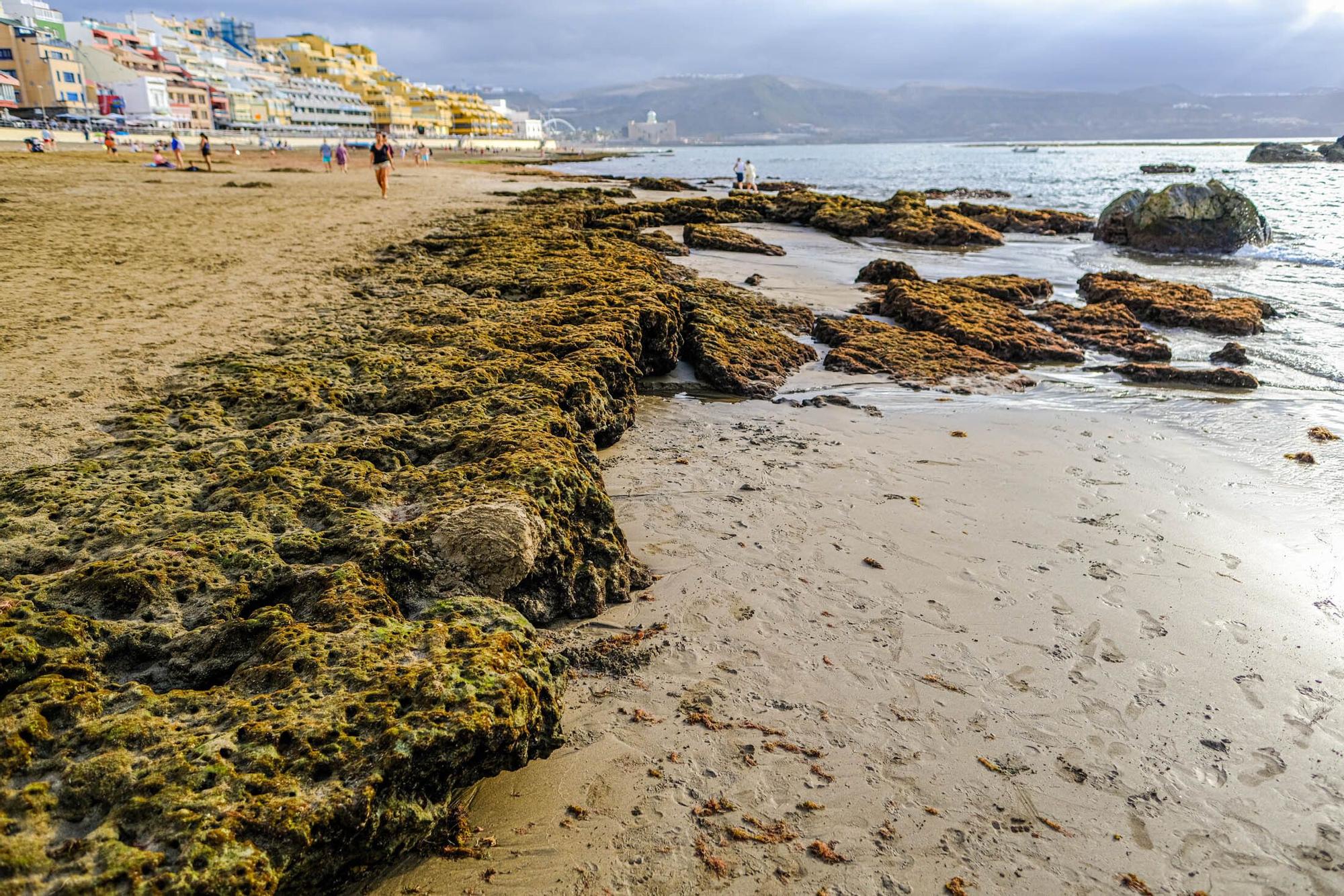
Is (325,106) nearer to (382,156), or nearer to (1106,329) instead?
(382,156)

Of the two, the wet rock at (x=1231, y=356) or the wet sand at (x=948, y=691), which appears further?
the wet rock at (x=1231, y=356)

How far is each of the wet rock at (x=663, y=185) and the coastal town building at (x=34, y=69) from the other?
53.5 meters

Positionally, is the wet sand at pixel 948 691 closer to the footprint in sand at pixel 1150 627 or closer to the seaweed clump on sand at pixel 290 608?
the footprint in sand at pixel 1150 627

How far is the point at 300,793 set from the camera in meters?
2.20

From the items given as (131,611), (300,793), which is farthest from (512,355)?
(300,793)

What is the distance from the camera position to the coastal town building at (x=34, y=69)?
6097 cm

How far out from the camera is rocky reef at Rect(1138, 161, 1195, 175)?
205 feet

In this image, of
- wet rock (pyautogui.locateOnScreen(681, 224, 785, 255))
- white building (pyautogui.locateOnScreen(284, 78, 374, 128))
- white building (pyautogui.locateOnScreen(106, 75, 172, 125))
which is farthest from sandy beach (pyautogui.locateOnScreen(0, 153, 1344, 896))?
white building (pyautogui.locateOnScreen(284, 78, 374, 128))

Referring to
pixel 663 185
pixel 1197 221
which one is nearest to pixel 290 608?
pixel 1197 221

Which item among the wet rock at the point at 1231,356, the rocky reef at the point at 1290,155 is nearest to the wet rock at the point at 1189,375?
the wet rock at the point at 1231,356

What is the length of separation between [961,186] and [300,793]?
52.1 meters

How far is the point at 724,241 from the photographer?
53.7ft

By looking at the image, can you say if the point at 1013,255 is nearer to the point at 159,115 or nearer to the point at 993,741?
the point at 993,741

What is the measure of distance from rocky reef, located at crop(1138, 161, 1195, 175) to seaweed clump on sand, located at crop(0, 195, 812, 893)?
73148 mm
